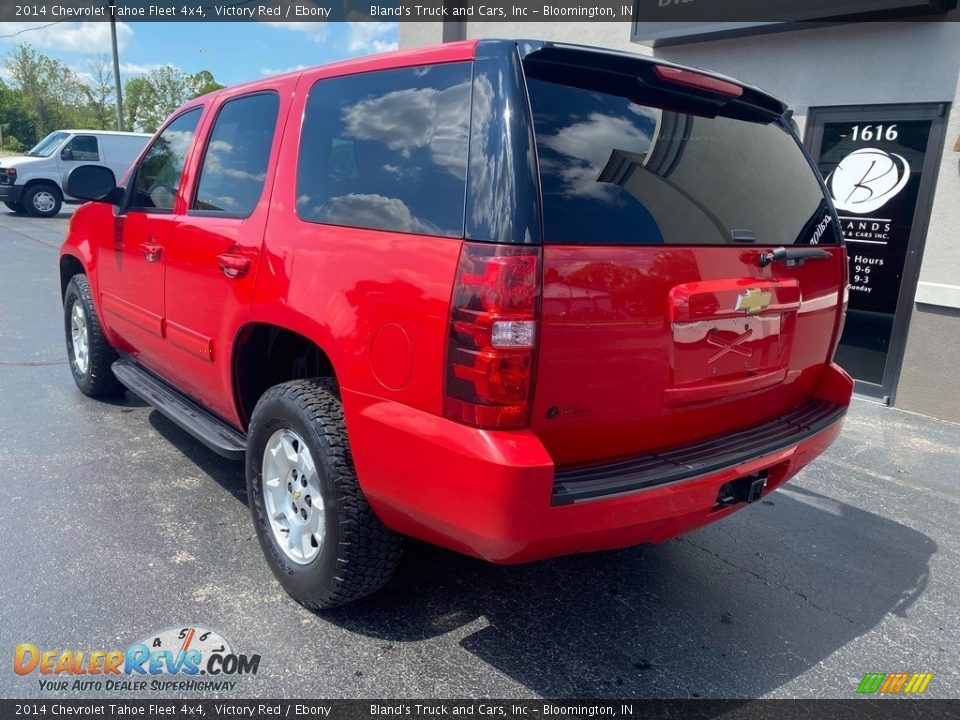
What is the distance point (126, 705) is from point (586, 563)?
1868 mm

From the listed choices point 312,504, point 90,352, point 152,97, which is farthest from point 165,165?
point 152,97

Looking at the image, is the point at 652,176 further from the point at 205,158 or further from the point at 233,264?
the point at 205,158

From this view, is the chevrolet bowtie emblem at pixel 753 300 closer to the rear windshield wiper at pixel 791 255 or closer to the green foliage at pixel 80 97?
the rear windshield wiper at pixel 791 255

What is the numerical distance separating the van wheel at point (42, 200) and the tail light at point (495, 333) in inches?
821

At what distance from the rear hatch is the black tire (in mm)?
3715

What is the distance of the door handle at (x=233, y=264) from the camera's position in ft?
9.61

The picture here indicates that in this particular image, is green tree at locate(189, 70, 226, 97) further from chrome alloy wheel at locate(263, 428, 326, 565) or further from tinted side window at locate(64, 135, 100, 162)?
chrome alloy wheel at locate(263, 428, 326, 565)

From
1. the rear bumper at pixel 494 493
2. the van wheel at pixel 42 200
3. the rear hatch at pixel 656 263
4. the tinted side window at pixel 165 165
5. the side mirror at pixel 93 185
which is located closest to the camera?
the rear bumper at pixel 494 493

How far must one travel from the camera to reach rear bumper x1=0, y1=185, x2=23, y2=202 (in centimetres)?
1862

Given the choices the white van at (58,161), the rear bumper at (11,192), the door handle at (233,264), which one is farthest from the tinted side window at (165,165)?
the rear bumper at (11,192)

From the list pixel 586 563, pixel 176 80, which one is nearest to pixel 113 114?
pixel 176 80

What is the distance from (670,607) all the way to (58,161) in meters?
20.6

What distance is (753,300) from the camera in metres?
2.51

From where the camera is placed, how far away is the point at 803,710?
7.95 ft
